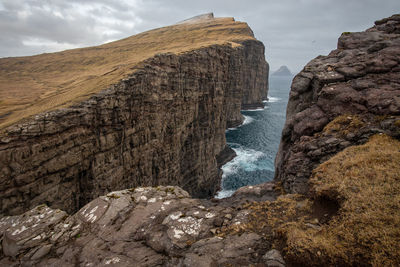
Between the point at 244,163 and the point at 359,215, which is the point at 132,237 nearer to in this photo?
the point at 359,215

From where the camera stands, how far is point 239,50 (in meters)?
99.6

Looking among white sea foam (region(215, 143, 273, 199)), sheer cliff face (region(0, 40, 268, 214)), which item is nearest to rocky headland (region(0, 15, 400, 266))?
sheer cliff face (region(0, 40, 268, 214))

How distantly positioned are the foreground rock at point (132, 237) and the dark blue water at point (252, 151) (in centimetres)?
4454

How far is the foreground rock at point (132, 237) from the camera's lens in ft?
26.5

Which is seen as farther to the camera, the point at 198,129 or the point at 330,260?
the point at 198,129

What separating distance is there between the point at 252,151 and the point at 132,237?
72.6 metres

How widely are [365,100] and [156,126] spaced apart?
96.1 ft

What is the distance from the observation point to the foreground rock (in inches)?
318

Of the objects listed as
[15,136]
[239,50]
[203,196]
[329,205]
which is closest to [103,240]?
[329,205]

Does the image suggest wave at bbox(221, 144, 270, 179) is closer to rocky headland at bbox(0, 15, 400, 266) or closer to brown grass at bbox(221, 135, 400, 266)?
rocky headland at bbox(0, 15, 400, 266)

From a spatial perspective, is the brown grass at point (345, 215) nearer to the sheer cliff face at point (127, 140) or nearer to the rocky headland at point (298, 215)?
the rocky headland at point (298, 215)

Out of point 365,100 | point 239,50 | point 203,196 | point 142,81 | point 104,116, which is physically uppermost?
point 239,50

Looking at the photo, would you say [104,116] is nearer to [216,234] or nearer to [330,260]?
[216,234]

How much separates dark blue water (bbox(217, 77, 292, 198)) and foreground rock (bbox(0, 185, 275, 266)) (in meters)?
44.5
